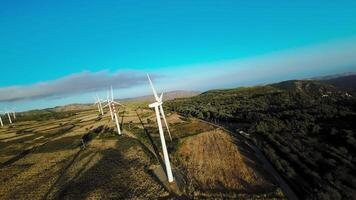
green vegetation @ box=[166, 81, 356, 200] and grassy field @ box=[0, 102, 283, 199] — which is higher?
grassy field @ box=[0, 102, 283, 199]

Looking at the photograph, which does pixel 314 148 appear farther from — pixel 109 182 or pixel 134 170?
pixel 109 182

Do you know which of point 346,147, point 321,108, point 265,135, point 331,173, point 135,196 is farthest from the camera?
point 321,108

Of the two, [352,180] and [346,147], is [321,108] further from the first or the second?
[352,180]

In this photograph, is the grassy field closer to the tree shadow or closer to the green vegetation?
the tree shadow

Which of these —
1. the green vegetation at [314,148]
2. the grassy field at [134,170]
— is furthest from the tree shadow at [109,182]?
the green vegetation at [314,148]

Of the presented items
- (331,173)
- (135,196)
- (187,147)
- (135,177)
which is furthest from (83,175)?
(331,173)

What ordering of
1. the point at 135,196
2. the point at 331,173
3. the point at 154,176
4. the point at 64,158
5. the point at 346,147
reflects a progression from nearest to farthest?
the point at 135,196
the point at 331,173
the point at 154,176
the point at 346,147
the point at 64,158

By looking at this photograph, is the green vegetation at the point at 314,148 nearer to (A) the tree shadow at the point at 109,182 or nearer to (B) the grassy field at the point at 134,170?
(B) the grassy field at the point at 134,170

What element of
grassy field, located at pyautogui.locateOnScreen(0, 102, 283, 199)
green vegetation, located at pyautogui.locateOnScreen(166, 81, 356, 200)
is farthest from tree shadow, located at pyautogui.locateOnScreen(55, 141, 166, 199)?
green vegetation, located at pyautogui.locateOnScreen(166, 81, 356, 200)
